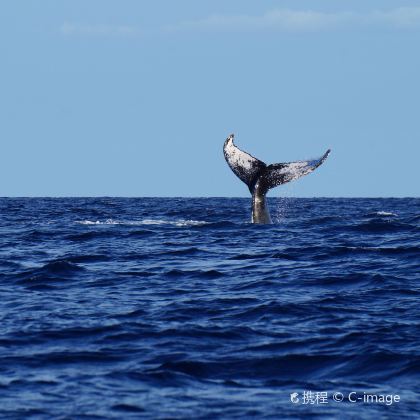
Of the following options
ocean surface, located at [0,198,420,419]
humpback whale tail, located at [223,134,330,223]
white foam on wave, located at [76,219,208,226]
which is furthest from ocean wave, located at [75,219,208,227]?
ocean surface, located at [0,198,420,419]

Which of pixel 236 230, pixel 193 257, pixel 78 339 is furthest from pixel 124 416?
pixel 236 230

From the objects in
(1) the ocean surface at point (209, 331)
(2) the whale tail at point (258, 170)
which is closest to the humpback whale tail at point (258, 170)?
(2) the whale tail at point (258, 170)

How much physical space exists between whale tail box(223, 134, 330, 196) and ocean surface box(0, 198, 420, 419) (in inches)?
84.6

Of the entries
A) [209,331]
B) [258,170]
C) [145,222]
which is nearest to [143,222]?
[145,222]

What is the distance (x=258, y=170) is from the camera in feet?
69.7

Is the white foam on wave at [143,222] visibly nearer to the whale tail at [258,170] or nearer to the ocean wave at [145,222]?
the ocean wave at [145,222]

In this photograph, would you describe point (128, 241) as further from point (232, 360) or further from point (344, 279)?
point (232, 360)

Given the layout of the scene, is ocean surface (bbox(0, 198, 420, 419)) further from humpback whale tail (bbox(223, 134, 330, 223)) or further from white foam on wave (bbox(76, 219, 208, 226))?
white foam on wave (bbox(76, 219, 208, 226))

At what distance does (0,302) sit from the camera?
12648 mm

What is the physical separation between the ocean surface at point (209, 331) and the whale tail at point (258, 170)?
2.15 m

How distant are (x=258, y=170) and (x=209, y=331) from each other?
10.7 metres

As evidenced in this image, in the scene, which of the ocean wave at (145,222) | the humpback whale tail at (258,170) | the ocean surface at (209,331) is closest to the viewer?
the ocean surface at (209,331)

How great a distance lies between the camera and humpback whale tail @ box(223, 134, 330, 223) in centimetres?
2069

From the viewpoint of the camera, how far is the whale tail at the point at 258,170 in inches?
815
